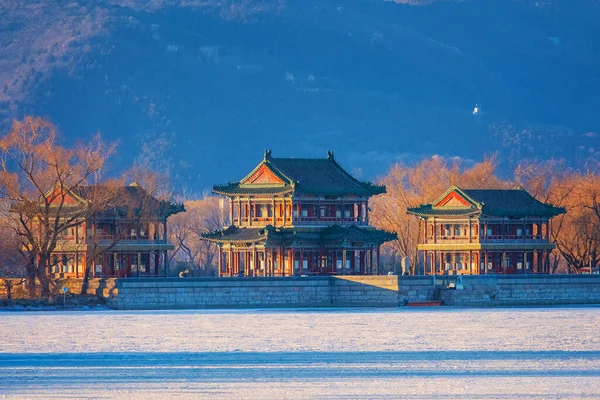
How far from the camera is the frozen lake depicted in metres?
44.8

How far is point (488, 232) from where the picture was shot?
103062 millimetres

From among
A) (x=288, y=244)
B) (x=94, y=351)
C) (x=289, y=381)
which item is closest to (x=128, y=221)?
(x=288, y=244)

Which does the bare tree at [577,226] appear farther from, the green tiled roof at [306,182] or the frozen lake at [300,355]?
the frozen lake at [300,355]

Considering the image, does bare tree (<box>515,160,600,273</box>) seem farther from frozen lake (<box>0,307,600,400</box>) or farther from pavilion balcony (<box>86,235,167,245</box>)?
frozen lake (<box>0,307,600,400</box>)

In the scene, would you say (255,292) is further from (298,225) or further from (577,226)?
(577,226)

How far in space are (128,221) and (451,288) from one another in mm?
21613

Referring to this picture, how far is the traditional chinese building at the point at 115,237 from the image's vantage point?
93812 mm

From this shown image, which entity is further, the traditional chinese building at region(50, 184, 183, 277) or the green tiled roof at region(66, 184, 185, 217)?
the traditional chinese building at region(50, 184, 183, 277)

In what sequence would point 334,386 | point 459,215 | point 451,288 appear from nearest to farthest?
1. point 334,386
2. point 451,288
3. point 459,215

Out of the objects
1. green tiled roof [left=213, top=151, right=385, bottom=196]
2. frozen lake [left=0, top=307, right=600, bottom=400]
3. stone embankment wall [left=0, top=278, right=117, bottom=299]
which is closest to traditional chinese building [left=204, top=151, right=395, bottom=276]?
green tiled roof [left=213, top=151, right=385, bottom=196]

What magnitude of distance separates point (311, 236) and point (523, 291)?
13.9 meters

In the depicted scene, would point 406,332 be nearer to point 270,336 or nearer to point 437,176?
point 270,336

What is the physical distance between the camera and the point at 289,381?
154ft

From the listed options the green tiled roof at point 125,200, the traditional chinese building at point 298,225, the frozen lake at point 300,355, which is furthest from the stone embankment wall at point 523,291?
the green tiled roof at point 125,200
